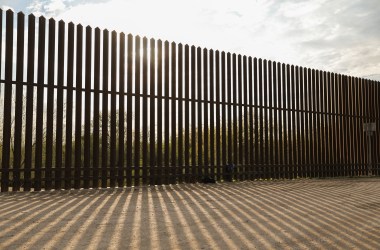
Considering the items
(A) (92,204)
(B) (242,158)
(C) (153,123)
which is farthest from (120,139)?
(B) (242,158)

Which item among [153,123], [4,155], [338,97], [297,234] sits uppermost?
[338,97]

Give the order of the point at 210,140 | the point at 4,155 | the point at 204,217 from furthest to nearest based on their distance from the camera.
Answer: the point at 210,140 → the point at 4,155 → the point at 204,217

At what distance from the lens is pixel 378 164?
15.3 m

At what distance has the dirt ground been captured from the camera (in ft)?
12.3

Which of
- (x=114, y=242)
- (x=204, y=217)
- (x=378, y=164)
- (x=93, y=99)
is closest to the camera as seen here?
(x=114, y=242)

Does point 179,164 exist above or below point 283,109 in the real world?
below

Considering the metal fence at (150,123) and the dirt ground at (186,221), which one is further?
the metal fence at (150,123)

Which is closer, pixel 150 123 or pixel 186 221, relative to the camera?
pixel 186 221

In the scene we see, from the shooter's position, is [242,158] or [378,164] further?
[378,164]

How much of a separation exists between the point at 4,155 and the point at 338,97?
36.9 ft

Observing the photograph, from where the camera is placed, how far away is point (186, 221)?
15.7ft

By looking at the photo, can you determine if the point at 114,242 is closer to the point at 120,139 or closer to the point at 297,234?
the point at 297,234

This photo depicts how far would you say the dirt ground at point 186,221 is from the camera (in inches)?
147

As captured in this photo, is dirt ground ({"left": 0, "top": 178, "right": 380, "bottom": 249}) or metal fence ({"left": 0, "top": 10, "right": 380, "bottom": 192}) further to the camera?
metal fence ({"left": 0, "top": 10, "right": 380, "bottom": 192})
